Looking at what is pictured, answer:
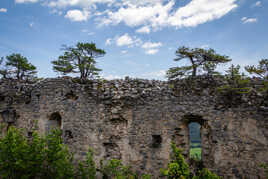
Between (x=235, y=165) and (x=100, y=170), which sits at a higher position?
(x=235, y=165)

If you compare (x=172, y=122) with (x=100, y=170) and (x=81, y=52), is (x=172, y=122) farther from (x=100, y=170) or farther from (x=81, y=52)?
(x=81, y=52)

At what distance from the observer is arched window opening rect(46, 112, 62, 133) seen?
10133 mm

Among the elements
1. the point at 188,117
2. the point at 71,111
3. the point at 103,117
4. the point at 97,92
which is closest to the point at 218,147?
the point at 188,117

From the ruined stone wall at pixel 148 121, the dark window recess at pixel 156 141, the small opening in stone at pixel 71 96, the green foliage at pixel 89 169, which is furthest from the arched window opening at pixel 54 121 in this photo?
the dark window recess at pixel 156 141

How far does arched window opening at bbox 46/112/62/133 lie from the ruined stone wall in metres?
0.02

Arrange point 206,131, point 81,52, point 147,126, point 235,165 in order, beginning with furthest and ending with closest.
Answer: point 81,52
point 147,126
point 206,131
point 235,165

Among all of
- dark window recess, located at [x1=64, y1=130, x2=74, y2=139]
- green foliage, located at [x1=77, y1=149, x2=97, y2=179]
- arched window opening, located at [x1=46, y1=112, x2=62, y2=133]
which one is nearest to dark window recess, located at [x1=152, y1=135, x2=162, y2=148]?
green foliage, located at [x1=77, y1=149, x2=97, y2=179]

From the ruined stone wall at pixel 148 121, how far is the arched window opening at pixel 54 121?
15mm

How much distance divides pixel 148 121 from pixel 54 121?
18.6 feet

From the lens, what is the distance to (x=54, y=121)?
10.4 meters

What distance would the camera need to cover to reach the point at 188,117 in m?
8.11

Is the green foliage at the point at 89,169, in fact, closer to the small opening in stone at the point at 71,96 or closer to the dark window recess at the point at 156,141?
the dark window recess at the point at 156,141

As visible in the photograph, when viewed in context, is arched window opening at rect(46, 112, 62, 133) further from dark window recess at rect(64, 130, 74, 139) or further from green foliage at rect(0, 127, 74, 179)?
green foliage at rect(0, 127, 74, 179)

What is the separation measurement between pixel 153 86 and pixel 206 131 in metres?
3.22
